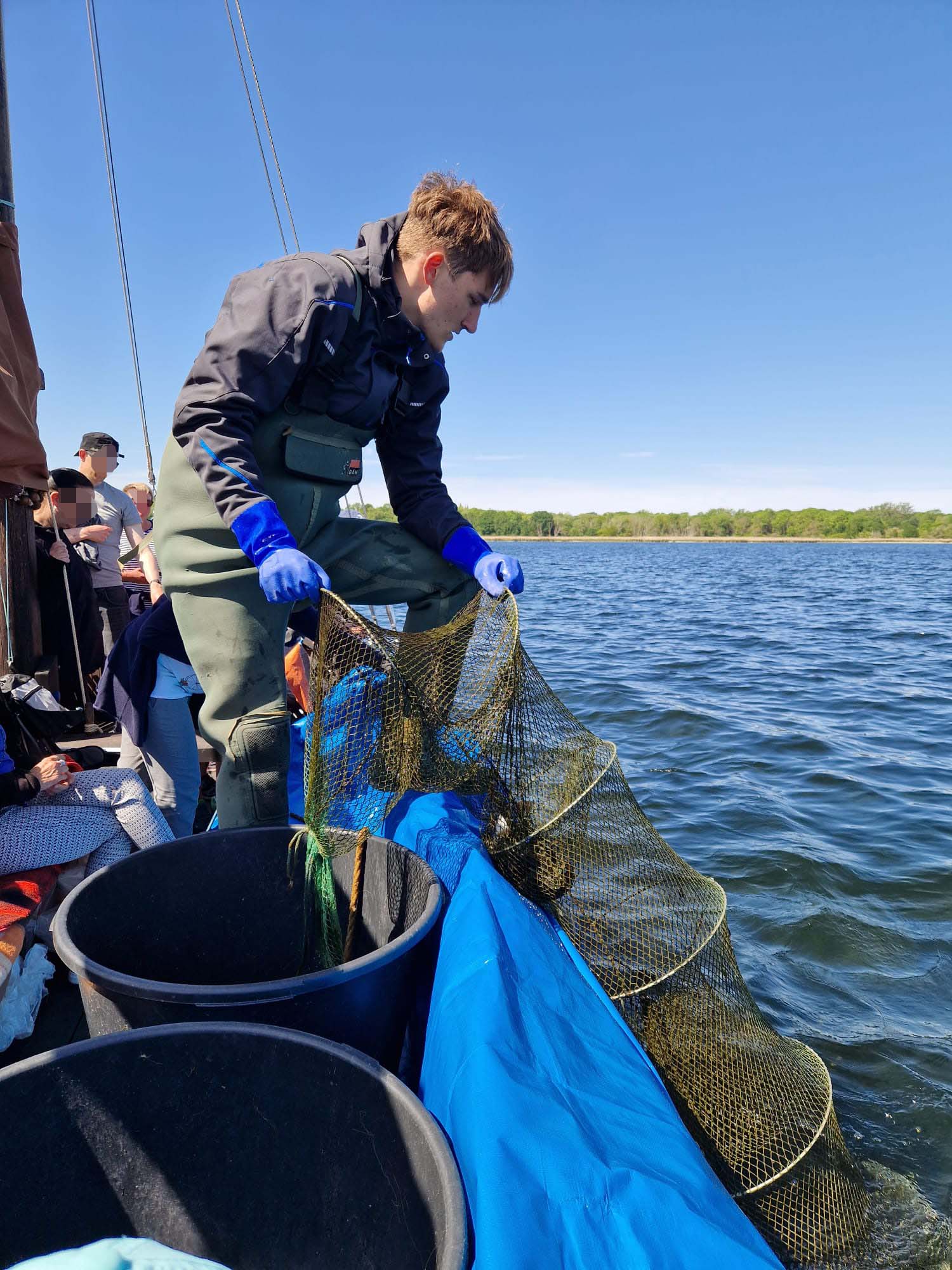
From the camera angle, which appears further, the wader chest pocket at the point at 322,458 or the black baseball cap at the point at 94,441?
the black baseball cap at the point at 94,441

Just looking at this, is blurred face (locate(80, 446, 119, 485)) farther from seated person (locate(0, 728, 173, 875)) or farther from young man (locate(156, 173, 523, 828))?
young man (locate(156, 173, 523, 828))

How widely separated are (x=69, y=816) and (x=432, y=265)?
2174 mm

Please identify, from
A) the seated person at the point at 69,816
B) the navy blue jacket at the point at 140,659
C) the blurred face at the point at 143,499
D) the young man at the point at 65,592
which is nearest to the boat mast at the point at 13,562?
the young man at the point at 65,592

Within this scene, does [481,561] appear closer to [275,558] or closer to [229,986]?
[275,558]

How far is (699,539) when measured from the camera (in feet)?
381

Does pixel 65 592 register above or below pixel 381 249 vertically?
below

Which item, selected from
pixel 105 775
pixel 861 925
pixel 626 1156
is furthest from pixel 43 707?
pixel 861 925

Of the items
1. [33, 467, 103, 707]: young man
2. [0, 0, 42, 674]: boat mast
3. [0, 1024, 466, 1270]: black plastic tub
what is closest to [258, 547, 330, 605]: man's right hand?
[0, 1024, 466, 1270]: black plastic tub

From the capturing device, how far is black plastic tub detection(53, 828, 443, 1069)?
1.53 metres

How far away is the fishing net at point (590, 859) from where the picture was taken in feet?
7.02

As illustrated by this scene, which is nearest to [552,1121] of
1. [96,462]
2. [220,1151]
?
[220,1151]

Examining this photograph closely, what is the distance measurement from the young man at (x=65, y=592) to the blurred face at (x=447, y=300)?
11.1 feet

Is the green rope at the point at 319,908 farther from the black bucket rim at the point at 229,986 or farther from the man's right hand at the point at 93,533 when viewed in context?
the man's right hand at the point at 93,533

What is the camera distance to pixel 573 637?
17.2 m
